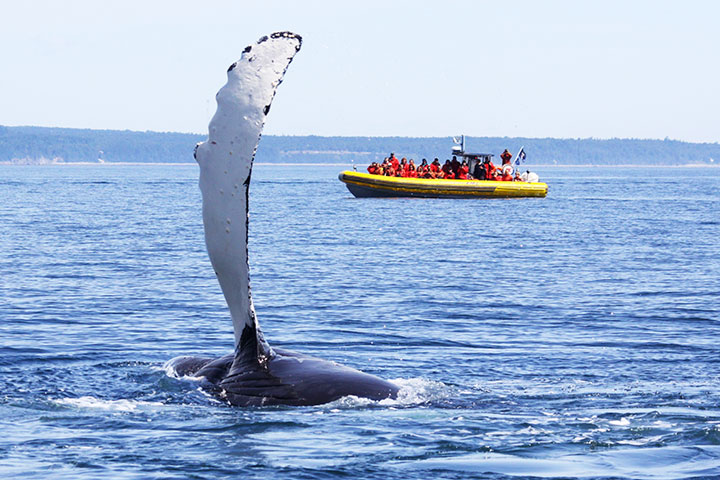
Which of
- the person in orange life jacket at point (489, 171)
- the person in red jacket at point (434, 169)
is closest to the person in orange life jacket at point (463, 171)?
the person in orange life jacket at point (489, 171)

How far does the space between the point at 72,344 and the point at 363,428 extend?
6048mm

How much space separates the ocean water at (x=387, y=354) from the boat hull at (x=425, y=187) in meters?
22.2

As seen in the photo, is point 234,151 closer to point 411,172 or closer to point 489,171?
point 411,172

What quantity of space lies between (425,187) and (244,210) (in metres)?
47.8

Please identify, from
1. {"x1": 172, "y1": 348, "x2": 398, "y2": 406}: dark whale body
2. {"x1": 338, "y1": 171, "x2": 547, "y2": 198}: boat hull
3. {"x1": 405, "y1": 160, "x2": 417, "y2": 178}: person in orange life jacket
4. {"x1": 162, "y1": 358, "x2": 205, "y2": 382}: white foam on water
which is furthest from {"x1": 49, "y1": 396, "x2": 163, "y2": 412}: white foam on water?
{"x1": 405, "y1": 160, "x2": 417, "y2": 178}: person in orange life jacket

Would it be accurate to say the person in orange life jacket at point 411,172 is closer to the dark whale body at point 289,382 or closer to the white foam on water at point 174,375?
the white foam on water at point 174,375

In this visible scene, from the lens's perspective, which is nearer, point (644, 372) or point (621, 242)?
point (644, 372)

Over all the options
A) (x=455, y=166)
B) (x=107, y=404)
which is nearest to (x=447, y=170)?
(x=455, y=166)

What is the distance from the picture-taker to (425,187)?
5431 cm

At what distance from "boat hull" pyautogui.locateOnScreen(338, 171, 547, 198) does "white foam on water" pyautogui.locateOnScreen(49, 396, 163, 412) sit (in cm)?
4511

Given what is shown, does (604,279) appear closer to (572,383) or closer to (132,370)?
(572,383)

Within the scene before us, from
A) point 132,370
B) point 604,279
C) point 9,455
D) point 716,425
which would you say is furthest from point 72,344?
point 604,279

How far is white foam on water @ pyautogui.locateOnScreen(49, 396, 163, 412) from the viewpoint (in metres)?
8.52

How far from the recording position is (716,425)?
8086 mm
